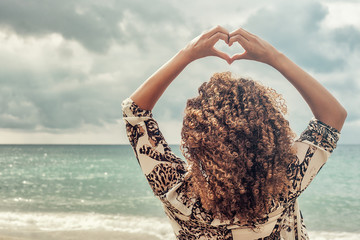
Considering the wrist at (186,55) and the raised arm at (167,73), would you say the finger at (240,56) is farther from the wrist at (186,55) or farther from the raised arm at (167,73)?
the wrist at (186,55)

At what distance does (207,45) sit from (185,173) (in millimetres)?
597

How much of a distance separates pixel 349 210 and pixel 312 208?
4.25 ft

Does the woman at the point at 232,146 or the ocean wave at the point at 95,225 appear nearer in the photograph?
the woman at the point at 232,146

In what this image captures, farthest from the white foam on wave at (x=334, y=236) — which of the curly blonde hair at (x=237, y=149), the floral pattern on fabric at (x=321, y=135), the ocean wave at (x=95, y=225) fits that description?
the curly blonde hair at (x=237, y=149)

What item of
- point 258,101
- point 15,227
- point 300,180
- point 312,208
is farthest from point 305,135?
point 312,208

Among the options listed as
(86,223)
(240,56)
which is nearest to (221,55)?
(240,56)

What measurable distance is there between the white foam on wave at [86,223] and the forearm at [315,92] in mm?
6746

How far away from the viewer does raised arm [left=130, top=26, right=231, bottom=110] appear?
1.53m

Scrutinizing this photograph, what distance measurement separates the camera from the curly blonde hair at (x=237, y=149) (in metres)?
1.30

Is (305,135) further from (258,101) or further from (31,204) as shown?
(31,204)

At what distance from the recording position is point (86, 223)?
928 cm

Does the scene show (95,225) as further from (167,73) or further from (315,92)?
(315,92)

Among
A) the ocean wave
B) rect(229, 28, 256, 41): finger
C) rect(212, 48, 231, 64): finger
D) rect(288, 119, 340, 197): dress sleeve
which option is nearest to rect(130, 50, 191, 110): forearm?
Result: rect(212, 48, 231, 64): finger

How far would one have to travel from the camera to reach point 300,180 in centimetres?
143
